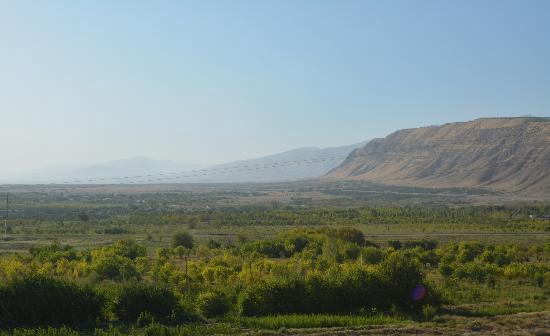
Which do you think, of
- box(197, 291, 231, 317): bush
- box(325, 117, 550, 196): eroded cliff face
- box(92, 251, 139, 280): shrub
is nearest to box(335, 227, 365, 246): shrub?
box(92, 251, 139, 280): shrub

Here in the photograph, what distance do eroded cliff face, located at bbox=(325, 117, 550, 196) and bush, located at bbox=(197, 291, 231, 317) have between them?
11626cm

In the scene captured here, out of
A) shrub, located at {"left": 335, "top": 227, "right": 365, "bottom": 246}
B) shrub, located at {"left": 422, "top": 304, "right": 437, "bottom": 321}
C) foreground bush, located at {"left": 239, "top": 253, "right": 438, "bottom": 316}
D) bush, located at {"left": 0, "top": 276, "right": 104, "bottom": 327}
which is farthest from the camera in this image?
shrub, located at {"left": 335, "top": 227, "right": 365, "bottom": 246}

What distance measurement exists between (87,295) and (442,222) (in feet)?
172

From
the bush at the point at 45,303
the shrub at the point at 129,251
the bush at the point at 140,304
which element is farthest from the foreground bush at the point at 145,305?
the shrub at the point at 129,251

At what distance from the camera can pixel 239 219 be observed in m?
68.3

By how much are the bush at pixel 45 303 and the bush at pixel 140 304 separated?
57 cm

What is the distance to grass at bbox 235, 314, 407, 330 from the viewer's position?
14836 millimetres

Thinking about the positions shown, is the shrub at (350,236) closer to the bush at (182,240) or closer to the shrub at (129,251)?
the bush at (182,240)

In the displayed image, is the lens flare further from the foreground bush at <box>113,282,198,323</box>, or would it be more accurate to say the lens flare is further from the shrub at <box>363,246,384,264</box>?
the shrub at <box>363,246,384,264</box>

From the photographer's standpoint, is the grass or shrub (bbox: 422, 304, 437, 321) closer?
the grass

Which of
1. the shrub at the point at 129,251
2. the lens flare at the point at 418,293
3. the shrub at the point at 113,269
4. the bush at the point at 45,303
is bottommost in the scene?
the shrub at the point at 129,251

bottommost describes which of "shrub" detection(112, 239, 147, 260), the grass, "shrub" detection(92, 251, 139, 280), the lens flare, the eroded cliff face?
"shrub" detection(112, 239, 147, 260)

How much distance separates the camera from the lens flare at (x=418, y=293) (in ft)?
57.5

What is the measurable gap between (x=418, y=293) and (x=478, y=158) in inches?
5775
